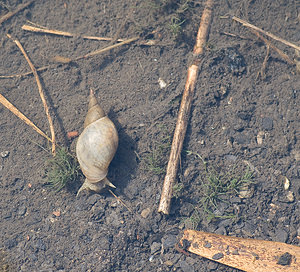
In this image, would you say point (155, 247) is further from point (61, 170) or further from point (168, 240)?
point (61, 170)

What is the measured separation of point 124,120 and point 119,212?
1339mm

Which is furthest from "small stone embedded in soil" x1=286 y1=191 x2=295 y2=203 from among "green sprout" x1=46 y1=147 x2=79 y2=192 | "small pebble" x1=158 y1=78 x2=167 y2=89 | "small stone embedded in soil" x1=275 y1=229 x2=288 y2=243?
"green sprout" x1=46 y1=147 x2=79 y2=192

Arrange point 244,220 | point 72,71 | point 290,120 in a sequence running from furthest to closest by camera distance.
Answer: point 72,71 → point 290,120 → point 244,220

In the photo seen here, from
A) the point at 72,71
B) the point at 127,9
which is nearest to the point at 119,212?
the point at 72,71

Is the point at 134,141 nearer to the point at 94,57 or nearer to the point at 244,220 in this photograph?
the point at 94,57

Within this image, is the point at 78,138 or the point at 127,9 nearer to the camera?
the point at 78,138

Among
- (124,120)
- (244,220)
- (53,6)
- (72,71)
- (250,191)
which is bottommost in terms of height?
(244,220)

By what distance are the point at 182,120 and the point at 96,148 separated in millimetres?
1280

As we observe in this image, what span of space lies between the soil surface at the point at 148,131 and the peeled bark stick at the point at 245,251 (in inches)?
6.2

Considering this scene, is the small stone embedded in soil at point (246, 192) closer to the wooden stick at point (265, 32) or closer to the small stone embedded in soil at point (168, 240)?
the small stone embedded in soil at point (168, 240)

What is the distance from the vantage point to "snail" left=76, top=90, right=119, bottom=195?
4.31 metres

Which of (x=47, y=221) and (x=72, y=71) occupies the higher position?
(x=72, y=71)

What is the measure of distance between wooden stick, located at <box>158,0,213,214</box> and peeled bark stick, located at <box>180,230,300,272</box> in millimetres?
565

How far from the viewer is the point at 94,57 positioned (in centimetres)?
498
